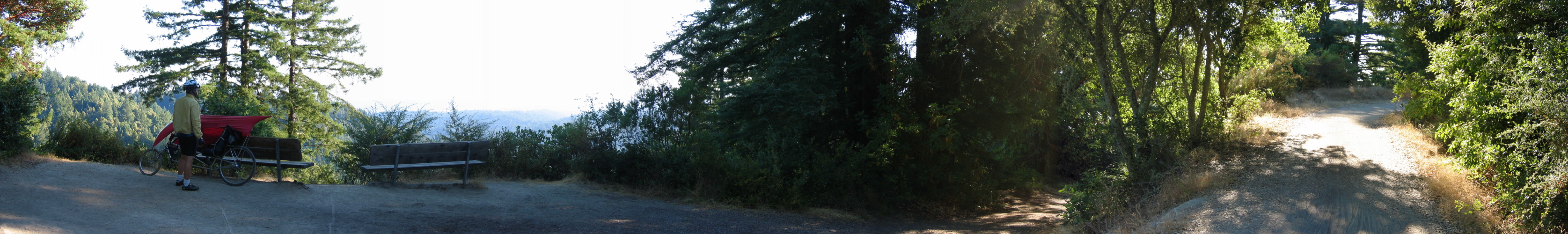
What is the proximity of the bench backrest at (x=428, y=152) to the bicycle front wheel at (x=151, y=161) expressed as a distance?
226 cm

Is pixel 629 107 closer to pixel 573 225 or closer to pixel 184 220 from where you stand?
pixel 573 225

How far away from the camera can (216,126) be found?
Result: 27.5ft

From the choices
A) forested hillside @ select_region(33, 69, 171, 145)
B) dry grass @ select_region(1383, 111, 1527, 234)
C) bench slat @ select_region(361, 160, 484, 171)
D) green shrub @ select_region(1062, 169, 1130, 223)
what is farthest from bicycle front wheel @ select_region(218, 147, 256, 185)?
forested hillside @ select_region(33, 69, 171, 145)

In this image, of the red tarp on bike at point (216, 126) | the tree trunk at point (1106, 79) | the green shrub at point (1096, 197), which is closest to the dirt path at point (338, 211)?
the red tarp on bike at point (216, 126)

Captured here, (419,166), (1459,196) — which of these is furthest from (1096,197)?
(419,166)

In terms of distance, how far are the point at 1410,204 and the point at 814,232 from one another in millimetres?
6257

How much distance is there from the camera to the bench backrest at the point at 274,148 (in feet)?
28.9

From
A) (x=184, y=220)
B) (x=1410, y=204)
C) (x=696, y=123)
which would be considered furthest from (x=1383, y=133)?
(x=184, y=220)

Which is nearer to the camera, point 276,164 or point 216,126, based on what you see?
point 216,126

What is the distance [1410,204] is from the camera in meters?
7.24

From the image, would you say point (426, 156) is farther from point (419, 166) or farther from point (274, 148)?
point (274, 148)

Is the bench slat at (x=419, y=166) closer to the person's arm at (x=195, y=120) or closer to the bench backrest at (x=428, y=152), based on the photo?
→ the bench backrest at (x=428, y=152)

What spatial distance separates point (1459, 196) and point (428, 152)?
11877 mm

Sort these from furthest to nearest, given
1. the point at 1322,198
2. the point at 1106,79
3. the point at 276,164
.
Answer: the point at 1106,79 < the point at 276,164 < the point at 1322,198
